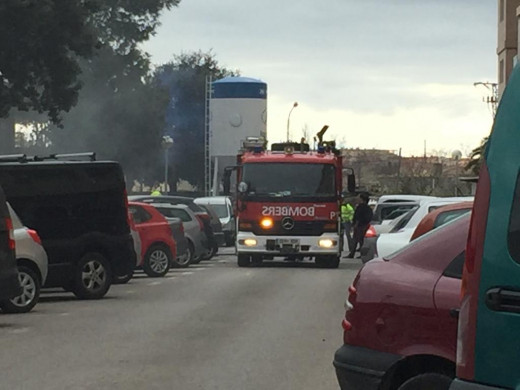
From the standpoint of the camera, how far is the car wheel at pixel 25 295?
59.2 feet

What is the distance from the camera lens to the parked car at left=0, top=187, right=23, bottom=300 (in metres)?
15.7

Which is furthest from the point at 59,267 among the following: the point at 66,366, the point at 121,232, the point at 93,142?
the point at 93,142

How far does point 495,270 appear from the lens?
5414mm

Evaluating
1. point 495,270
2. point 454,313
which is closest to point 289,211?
point 454,313

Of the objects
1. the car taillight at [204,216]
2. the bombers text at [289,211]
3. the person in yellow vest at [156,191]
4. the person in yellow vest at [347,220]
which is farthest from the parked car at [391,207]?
the person in yellow vest at [156,191]

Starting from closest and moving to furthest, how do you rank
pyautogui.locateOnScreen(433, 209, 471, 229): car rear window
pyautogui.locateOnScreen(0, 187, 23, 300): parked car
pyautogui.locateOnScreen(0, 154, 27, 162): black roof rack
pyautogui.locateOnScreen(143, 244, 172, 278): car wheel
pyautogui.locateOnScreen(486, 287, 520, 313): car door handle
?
pyautogui.locateOnScreen(486, 287, 520, 313): car door handle
pyautogui.locateOnScreen(433, 209, 471, 229): car rear window
pyautogui.locateOnScreen(0, 187, 23, 300): parked car
pyautogui.locateOnScreen(0, 154, 27, 162): black roof rack
pyautogui.locateOnScreen(143, 244, 172, 278): car wheel

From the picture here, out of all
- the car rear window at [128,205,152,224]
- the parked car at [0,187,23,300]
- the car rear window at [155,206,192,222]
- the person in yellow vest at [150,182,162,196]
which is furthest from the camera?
the person in yellow vest at [150,182,162,196]

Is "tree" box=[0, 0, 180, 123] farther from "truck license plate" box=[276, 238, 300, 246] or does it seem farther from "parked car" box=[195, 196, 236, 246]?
"truck license plate" box=[276, 238, 300, 246]

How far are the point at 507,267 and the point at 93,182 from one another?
15.4 meters

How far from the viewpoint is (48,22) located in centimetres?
4278

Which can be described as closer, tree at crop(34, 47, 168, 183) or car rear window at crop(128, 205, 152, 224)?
car rear window at crop(128, 205, 152, 224)

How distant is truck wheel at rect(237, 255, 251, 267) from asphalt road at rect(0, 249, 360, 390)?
25.5 feet

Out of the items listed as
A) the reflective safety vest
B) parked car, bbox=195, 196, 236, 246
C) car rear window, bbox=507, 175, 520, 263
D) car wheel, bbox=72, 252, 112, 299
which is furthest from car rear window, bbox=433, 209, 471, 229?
parked car, bbox=195, 196, 236, 246

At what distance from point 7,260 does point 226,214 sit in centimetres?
3135
